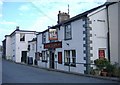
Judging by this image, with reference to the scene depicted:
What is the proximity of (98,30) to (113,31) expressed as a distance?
1326 millimetres

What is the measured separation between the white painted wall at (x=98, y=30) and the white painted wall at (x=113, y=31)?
49 centimetres

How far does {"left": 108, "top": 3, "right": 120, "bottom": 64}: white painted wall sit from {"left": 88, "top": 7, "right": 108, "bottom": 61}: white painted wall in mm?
491

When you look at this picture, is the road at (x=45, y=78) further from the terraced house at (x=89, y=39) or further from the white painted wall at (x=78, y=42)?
the terraced house at (x=89, y=39)

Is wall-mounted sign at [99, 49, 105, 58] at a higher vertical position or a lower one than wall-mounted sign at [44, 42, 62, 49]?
lower

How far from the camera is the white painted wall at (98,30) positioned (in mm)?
19859

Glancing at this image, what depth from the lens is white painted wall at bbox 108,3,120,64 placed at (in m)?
19.8

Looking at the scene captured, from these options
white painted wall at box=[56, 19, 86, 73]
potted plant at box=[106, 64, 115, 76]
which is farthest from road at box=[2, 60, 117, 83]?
potted plant at box=[106, 64, 115, 76]

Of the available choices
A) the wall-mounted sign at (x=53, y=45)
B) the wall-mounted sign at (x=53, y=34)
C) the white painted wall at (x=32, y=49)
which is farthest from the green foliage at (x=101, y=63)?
the white painted wall at (x=32, y=49)

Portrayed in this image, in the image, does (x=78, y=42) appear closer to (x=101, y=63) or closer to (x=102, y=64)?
(x=101, y=63)

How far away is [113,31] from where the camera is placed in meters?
20.2

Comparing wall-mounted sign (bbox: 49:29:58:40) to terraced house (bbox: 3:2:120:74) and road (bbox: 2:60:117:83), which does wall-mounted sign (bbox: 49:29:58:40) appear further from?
road (bbox: 2:60:117:83)

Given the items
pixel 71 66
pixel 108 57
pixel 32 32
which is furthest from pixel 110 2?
pixel 32 32

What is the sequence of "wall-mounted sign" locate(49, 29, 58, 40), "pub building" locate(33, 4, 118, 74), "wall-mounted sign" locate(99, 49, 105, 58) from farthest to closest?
→ "wall-mounted sign" locate(49, 29, 58, 40), "wall-mounted sign" locate(99, 49, 105, 58), "pub building" locate(33, 4, 118, 74)

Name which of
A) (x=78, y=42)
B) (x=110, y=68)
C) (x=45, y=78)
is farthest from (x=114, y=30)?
(x=45, y=78)
